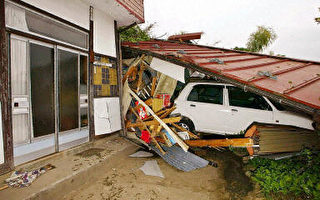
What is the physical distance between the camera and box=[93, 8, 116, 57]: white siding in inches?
177

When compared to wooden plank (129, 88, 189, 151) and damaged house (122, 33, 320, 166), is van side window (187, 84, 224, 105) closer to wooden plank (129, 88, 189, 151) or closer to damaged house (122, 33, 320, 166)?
damaged house (122, 33, 320, 166)

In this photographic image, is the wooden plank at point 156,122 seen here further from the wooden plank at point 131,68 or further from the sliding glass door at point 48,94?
the wooden plank at point 131,68

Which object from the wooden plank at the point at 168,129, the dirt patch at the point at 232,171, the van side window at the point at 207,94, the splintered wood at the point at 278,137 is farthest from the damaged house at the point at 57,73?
the splintered wood at the point at 278,137

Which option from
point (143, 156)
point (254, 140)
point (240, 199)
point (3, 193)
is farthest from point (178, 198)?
point (3, 193)

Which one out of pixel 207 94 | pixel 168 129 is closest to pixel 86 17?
pixel 168 129

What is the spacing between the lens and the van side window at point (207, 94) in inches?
197

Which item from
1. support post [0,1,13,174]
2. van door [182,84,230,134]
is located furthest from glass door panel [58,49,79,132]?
van door [182,84,230,134]

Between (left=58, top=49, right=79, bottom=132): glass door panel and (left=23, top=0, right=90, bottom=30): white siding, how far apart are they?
0.77 m

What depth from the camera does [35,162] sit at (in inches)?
123

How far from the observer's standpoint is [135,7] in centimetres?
486

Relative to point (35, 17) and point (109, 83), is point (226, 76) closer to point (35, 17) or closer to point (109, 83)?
point (109, 83)

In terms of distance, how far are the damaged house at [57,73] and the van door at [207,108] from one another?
2.37 m

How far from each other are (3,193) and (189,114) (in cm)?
441

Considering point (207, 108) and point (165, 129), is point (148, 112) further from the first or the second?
point (207, 108)
